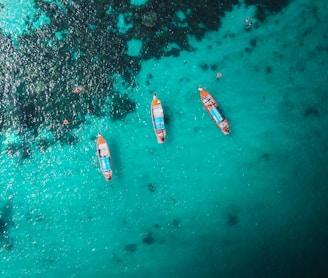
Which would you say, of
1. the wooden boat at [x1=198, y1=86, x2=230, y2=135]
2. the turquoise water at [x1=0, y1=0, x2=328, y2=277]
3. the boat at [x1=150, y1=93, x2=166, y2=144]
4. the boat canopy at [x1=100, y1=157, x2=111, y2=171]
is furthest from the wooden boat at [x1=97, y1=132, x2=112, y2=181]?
the wooden boat at [x1=198, y1=86, x2=230, y2=135]

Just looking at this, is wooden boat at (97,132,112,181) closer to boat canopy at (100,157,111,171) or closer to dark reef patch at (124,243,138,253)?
boat canopy at (100,157,111,171)

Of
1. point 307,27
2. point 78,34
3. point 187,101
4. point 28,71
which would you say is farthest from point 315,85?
point 28,71

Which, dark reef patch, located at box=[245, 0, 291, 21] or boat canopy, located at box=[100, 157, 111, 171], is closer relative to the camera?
dark reef patch, located at box=[245, 0, 291, 21]

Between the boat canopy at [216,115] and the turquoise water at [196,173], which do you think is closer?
the boat canopy at [216,115]

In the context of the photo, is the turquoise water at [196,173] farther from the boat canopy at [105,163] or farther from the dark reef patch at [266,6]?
the boat canopy at [105,163]

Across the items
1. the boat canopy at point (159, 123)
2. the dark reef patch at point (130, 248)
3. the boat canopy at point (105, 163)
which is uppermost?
the boat canopy at point (159, 123)

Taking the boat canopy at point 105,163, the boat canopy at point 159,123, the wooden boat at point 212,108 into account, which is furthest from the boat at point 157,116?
the boat canopy at point 105,163

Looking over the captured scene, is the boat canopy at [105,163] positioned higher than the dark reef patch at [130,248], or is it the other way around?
the boat canopy at [105,163]
